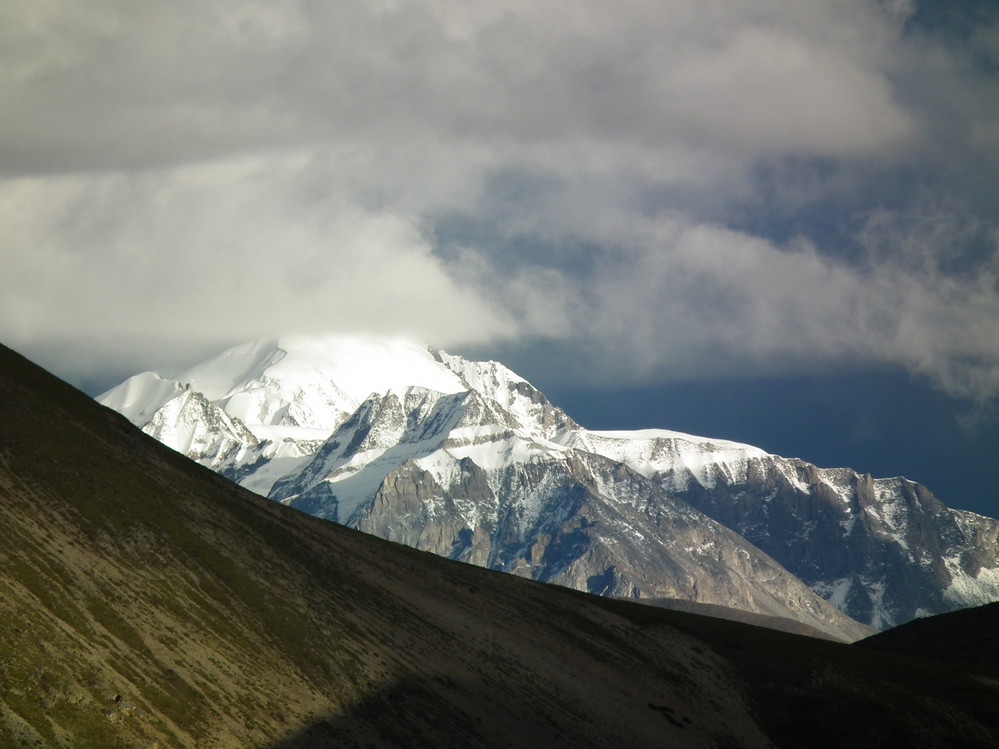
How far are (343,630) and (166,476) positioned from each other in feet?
99.0

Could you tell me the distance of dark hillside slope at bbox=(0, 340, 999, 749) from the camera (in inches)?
3939

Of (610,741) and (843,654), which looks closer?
(610,741)

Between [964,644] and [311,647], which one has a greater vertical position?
[964,644]

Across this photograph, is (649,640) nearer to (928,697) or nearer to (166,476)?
(928,697)

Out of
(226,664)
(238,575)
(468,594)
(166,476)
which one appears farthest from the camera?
(468,594)

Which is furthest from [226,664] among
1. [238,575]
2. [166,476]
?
[166,476]

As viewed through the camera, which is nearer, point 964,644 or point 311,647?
point 311,647

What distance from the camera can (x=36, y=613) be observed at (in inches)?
3888

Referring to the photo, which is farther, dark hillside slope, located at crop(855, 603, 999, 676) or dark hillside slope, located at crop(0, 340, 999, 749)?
dark hillside slope, located at crop(855, 603, 999, 676)

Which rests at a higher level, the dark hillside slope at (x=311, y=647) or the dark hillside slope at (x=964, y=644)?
the dark hillside slope at (x=964, y=644)

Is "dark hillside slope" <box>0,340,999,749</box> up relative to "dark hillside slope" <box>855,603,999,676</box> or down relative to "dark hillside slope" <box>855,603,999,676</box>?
down

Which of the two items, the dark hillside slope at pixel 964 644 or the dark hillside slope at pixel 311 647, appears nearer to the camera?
the dark hillside slope at pixel 311 647

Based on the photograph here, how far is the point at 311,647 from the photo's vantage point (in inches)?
5034

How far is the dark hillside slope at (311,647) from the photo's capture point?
100 meters
